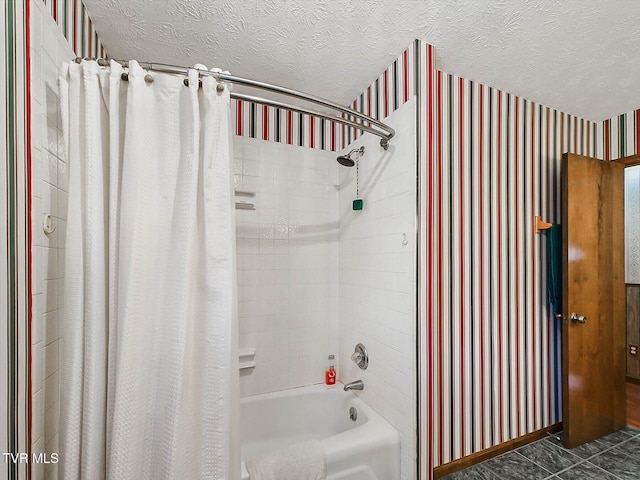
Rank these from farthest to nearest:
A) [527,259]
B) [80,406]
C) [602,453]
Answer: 1. [527,259]
2. [602,453]
3. [80,406]

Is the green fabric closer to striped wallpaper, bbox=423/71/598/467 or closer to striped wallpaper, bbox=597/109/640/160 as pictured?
striped wallpaper, bbox=423/71/598/467

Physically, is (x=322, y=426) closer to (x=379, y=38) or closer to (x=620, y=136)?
(x=379, y=38)

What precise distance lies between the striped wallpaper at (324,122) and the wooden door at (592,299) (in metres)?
1.24

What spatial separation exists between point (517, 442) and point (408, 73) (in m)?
2.31

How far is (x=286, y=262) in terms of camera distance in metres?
2.22

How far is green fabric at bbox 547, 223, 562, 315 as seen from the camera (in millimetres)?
2109

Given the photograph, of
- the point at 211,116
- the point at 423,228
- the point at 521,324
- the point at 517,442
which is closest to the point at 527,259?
the point at 521,324

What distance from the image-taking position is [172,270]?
1.03 metres

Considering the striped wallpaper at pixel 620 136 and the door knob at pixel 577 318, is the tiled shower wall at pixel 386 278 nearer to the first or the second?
the door knob at pixel 577 318

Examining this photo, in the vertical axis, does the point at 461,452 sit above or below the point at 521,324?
below

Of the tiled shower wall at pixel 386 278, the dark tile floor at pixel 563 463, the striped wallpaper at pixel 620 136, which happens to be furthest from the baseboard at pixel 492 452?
the striped wallpaper at pixel 620 136

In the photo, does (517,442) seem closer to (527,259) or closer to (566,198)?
(527,259)

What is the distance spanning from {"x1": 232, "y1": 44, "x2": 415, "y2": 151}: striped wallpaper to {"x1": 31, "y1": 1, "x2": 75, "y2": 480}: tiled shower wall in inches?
44.2

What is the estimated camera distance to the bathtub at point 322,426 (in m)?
1.57
